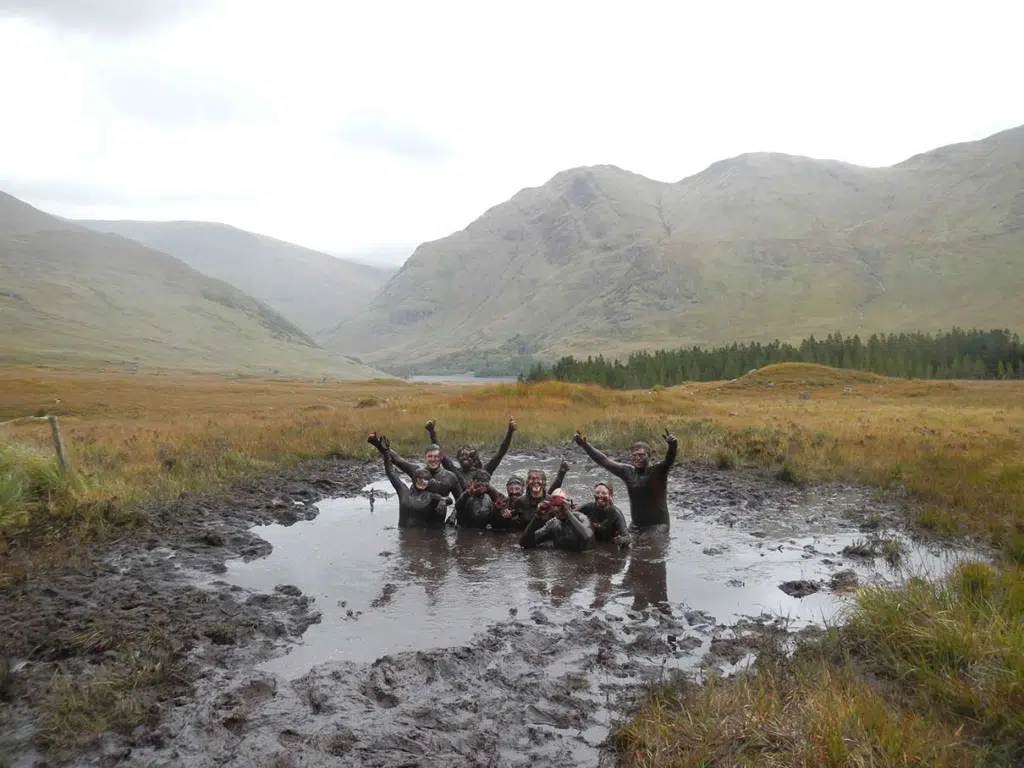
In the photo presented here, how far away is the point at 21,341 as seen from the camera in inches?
5625

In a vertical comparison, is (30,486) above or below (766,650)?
above

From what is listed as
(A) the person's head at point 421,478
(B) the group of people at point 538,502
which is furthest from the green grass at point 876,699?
(A) the person's head at point 421,478

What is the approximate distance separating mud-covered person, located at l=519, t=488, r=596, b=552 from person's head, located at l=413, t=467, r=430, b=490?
2.65 m

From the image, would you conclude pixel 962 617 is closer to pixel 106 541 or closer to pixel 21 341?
pixel 106 541

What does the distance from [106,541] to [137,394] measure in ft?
162

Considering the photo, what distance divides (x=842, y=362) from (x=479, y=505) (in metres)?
82.2

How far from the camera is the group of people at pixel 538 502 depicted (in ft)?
42.6

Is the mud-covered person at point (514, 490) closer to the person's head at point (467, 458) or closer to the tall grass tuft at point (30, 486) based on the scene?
the person's head at point (467, 458)

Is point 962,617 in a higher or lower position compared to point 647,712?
higher

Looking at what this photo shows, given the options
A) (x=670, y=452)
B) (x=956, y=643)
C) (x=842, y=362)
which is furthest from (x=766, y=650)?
(x=842, y=362)

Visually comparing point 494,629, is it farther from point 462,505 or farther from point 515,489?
point 462,505

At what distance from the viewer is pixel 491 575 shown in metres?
11.6

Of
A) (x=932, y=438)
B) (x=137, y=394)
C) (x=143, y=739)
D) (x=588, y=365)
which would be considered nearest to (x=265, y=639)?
(x=143, y=739)

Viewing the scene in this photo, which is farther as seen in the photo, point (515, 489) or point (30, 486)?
point (515, 489)
